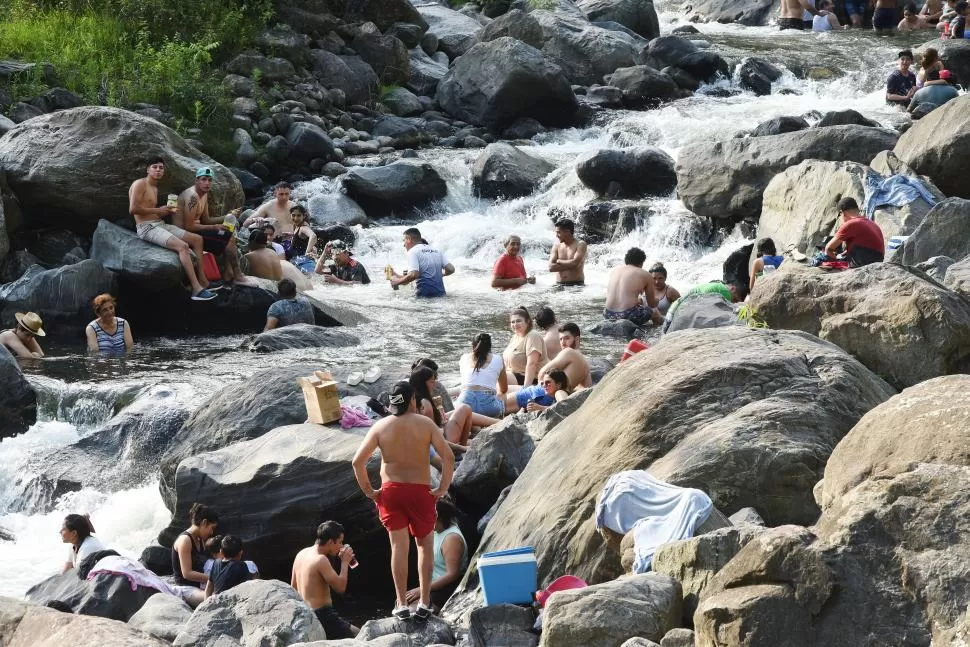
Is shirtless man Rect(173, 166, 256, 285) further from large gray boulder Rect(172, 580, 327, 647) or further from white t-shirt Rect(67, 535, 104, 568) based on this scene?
large gray boulder Rect(172, 580, 327, 647)

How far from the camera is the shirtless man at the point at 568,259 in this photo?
55.7 ft

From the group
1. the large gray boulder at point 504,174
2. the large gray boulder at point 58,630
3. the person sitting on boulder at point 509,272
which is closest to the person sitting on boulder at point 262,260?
the person sitting on boulder at point 509,272

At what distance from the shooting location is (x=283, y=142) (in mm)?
23156

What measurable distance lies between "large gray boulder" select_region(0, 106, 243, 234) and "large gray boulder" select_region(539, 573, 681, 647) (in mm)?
11407

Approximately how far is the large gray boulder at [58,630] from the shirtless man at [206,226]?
830cm

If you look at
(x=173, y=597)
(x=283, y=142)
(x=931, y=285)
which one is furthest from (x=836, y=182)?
(x=283, y=142)

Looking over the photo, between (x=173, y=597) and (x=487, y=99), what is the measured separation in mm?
18155

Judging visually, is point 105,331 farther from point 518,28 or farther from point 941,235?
point 518,28

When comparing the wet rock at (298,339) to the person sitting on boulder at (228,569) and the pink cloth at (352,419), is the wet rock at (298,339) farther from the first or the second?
the person sitting on boulder at (228,569)

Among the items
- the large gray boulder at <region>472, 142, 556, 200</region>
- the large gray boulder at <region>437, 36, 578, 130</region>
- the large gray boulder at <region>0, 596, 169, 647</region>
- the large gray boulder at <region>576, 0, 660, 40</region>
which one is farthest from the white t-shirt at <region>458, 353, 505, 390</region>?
the large gray boulder at <region>576, 0, 660, 40</region>

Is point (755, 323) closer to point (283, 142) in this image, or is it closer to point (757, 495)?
point (757, 495)

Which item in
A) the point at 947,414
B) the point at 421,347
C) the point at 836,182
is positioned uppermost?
the point at 947,414

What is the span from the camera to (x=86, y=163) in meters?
15.9

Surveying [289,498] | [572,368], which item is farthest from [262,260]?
[289,498]
